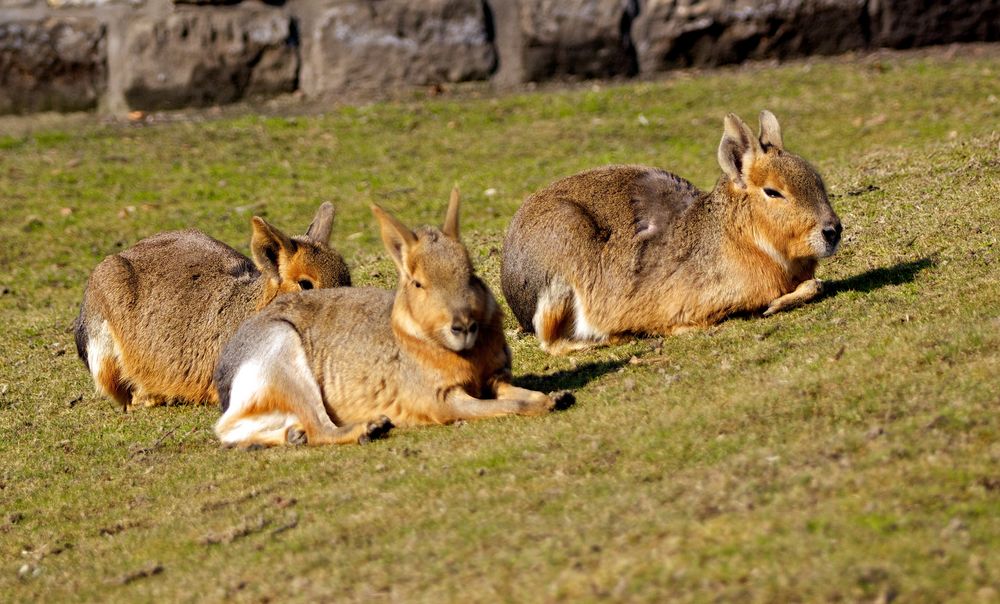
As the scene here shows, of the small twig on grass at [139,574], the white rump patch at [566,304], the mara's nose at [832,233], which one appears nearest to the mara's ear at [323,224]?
the white rump patch at [566,304]

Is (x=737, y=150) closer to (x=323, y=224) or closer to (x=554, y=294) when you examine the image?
(x=554, y=294)

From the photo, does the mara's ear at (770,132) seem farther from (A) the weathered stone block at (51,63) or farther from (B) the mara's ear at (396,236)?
(A) the weathered stone block at (51,63)

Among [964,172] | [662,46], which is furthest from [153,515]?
[662,46]

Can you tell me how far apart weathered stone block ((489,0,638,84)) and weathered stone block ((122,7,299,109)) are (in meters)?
2.21

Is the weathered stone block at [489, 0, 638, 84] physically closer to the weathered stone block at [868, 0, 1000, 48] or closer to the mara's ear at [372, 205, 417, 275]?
the weathered stone block at [868, 0, 1000, 48]

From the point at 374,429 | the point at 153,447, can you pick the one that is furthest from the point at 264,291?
the point at 374,429

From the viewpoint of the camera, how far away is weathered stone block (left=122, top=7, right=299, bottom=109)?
13789 millimetres

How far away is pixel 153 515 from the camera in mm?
5789

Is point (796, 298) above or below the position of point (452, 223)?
below

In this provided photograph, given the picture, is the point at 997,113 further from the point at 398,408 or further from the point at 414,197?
the point at 398,408

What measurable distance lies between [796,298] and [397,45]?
25.4ft

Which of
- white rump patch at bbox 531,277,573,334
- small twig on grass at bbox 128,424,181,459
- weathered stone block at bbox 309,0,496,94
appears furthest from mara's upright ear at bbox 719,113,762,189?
weathered stone block at bbox 309,0,496,94

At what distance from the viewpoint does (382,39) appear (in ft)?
46.0

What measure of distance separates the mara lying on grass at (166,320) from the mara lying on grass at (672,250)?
1156 millimetres
